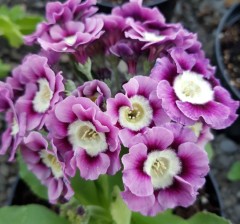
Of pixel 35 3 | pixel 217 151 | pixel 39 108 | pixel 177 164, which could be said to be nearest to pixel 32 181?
pixel 39 108

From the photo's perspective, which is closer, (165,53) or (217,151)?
(165,53)

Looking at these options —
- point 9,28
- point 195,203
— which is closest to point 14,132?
point 9,28

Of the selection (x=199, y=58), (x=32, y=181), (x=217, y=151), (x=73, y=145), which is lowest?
(x=217, y=151)

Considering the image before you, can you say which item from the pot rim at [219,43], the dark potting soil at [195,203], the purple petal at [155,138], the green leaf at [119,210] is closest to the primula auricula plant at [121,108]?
the purple petal at [155,138]

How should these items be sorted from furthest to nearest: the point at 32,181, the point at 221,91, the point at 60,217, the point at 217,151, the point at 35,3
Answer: the point at 35,3, the point at 217,151, the point at 32,181, the point at 60,217, the point at 221,91

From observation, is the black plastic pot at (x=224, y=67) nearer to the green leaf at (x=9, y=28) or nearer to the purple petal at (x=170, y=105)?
the green leaf at (x=9, y=28)

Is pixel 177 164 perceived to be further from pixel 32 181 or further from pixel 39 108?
pixel 32 181

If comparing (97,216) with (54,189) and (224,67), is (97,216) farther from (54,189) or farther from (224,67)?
(224,67)
